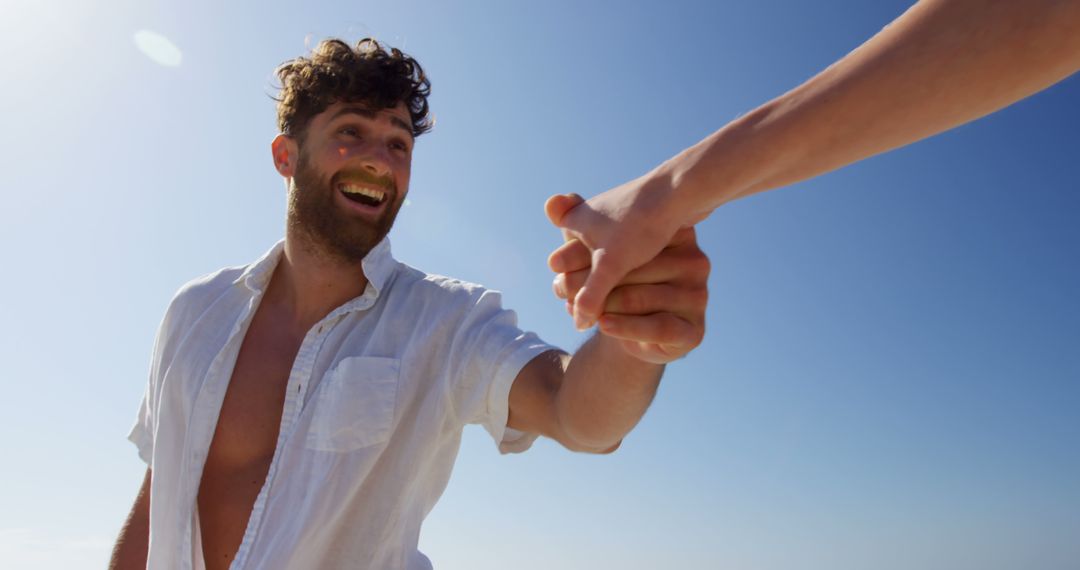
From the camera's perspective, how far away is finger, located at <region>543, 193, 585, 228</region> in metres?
1.66

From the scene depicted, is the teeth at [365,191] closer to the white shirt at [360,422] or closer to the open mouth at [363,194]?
the open mouth at [363,194]

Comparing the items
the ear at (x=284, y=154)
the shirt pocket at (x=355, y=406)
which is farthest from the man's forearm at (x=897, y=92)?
the ear at (x=284, y=154)

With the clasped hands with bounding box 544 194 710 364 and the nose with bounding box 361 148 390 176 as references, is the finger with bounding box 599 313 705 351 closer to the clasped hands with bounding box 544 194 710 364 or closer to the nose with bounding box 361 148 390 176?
the clasped hands with bounding box 544 194 710 364

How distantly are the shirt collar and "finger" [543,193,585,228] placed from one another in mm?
2086

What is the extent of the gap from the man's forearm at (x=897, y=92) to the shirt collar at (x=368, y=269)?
2.51 m

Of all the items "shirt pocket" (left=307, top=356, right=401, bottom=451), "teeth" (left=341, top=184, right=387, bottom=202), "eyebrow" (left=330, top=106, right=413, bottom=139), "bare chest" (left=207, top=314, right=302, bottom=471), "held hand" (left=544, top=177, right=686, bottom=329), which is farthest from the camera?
"eyebrow" (left=330, top=106, right=413, bottom=139)

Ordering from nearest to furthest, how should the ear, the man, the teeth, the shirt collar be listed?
the man → the shirt collar → the teeth → the ear

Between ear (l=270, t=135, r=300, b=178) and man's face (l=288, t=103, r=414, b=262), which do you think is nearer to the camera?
man's face (l=288, t=103, r=414, b=262)

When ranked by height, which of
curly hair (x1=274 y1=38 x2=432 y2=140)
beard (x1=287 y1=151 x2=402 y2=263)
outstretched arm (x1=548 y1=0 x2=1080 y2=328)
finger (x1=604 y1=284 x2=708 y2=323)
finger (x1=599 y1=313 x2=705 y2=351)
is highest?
curly hair (x1=274 y1=38 x2=432 y2=140)

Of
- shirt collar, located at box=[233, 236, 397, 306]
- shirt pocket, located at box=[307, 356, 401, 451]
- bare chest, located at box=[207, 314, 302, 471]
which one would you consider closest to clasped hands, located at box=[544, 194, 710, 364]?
shirt pocket, located at box=[307, 356, 401, 451]

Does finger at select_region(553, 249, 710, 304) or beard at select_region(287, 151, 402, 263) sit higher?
beard at select_region(287, 151, 402, 263)

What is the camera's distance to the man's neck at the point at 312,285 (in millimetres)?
3822

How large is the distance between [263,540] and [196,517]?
52 centimetres

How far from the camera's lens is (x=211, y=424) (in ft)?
11.1
